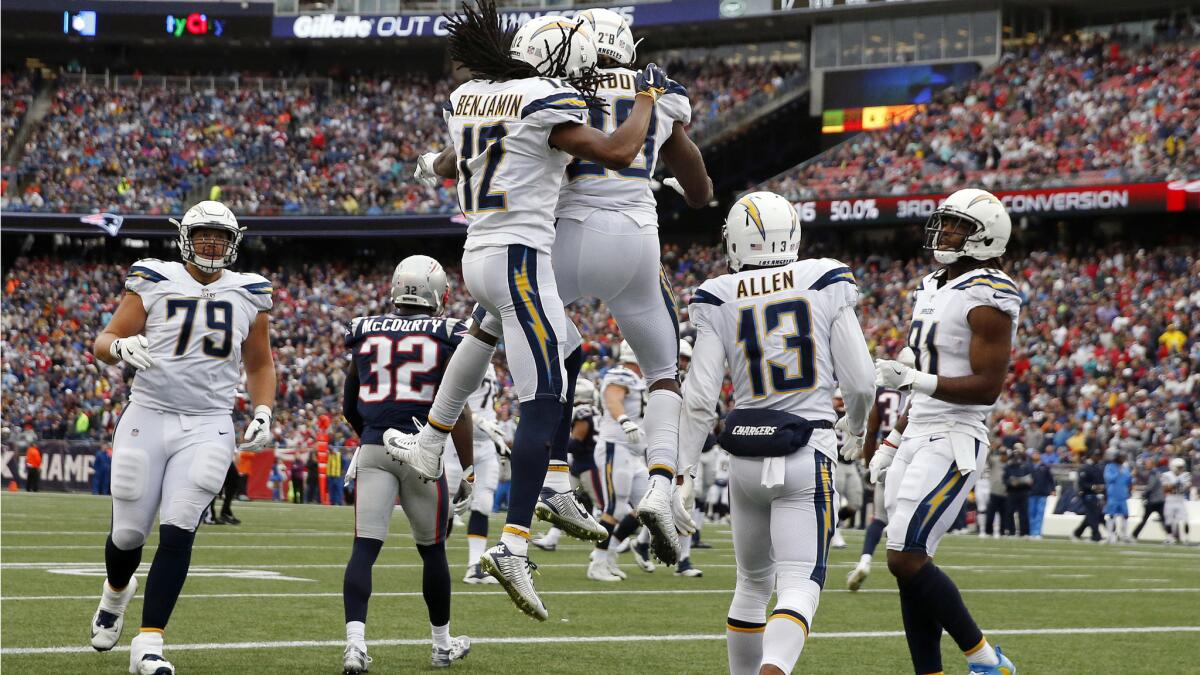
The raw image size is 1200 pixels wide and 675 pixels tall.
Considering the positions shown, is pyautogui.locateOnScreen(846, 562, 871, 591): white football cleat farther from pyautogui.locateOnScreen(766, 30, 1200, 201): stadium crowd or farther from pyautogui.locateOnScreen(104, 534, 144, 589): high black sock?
pyautogui.locateOnScreen(766, 30, 1200, 201): stadium crowd

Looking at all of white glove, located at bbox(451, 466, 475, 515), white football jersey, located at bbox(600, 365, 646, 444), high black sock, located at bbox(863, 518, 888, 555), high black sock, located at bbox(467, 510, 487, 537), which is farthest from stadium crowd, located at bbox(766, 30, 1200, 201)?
white glove, located at bbox(451, 466, 475, 515)

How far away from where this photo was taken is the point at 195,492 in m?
7.56

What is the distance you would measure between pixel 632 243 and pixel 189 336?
9.08 ft

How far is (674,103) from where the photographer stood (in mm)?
6168

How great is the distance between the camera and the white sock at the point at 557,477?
6.09 m

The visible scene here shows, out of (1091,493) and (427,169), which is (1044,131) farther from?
(427,169)

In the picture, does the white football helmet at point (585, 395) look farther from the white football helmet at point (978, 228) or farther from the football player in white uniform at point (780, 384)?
the football player in white uniform at point (780, 384)

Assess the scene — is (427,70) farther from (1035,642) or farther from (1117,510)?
(1035,642)

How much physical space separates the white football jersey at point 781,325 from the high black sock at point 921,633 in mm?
1202

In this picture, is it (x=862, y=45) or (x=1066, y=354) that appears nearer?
(x=1066, y=354)

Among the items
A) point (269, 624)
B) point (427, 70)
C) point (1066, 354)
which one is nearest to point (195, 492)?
point (269, 624)

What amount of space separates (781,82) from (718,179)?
116 inches

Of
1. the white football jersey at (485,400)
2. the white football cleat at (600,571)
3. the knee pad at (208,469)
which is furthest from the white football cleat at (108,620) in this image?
the white football jersey at (485,400)

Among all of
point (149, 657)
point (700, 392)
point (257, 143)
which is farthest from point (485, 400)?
point (257, 143)
